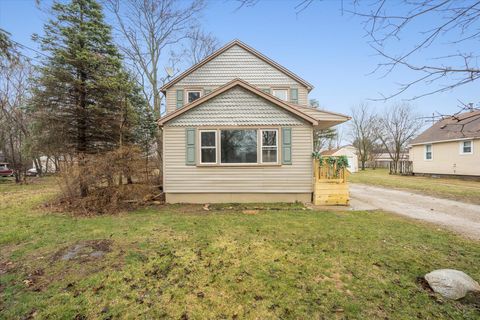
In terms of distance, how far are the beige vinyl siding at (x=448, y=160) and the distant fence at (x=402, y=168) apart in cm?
87

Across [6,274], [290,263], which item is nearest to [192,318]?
[290,263]

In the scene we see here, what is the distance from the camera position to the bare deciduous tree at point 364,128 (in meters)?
33.1

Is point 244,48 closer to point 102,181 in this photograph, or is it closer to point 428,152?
point 102,181

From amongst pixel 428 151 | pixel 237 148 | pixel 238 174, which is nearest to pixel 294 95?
pixel 237 148

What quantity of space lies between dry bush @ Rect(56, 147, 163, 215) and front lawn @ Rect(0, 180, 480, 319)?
140cm

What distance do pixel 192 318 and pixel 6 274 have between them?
11.2ft

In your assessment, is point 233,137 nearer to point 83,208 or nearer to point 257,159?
point 257,159

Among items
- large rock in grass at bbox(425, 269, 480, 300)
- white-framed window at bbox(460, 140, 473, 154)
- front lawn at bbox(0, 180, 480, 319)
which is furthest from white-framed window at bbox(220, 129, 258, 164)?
white-framed window at bbox(460, 140, 473, 154)

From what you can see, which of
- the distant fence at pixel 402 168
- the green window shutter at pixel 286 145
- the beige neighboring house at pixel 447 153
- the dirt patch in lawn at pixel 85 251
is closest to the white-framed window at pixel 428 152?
the beige neighboring house at pixel 447 153

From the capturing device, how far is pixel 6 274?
3.46m

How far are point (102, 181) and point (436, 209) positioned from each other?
39.1 ft

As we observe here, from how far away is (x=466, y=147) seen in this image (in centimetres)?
1616

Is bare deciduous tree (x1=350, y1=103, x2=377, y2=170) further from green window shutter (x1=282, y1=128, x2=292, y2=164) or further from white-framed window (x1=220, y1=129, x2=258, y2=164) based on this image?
white-framed window (x1=220, y1=129, x2=258, y2=164)

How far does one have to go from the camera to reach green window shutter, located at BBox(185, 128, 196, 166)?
8.48 meters
